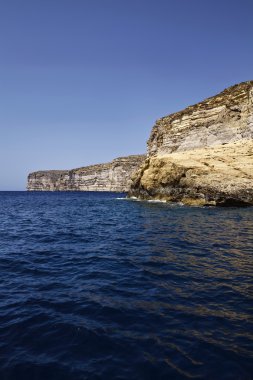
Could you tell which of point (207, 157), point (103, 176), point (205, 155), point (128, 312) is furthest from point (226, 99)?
point (103, 176)

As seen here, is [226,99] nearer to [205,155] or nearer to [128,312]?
[205,155]

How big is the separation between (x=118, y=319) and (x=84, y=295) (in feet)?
5.99

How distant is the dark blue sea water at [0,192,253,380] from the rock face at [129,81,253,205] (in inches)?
885

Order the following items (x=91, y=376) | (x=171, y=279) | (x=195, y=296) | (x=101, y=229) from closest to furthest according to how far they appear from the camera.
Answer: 1. (x=91, y=376)
2. (x=195, y=296)
3. (x=171, y=279)
4. (x=101, y=229)

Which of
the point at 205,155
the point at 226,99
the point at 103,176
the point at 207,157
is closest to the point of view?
the point at 207,157

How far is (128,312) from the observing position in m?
7.30

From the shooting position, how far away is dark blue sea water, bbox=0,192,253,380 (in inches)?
207

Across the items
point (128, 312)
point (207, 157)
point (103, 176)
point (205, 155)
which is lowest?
point (128, 312)

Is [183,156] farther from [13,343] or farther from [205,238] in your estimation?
[13,343]

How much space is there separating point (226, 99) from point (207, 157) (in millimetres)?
14233

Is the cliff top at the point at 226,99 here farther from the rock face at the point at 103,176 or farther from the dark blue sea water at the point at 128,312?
the rock face at the point at 103,176

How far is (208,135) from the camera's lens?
1940 inches

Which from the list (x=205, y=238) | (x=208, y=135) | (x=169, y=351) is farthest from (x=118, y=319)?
(x=208, y=135)

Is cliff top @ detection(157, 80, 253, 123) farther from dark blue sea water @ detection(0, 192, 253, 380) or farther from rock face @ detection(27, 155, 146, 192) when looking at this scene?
rock face @ detection(27, 155, 146, 192)
